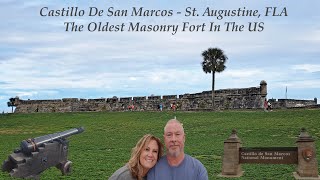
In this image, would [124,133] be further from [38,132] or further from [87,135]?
[38,132]

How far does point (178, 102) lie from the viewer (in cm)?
4722

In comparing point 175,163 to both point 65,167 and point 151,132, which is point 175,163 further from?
point 151,132

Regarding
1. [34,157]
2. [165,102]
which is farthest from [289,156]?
[165,102]

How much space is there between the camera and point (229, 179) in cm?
1225

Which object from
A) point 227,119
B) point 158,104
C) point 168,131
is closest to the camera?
point 168,131

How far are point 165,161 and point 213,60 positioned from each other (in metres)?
42.9

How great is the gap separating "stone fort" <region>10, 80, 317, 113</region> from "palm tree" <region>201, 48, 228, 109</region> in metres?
2.44

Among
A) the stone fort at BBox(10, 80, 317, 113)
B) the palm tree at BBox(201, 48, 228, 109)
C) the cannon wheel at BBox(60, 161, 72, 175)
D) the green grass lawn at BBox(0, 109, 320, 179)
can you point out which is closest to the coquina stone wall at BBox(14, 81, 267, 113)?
the stone fort at BBox(10, 80, 317, 113)

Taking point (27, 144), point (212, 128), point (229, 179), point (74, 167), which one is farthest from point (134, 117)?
point (27, 144)

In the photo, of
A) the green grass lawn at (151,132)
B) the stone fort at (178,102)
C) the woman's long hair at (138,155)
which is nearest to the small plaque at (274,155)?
the green grass lawn at (151,132)

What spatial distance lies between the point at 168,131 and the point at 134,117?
99.4 feet

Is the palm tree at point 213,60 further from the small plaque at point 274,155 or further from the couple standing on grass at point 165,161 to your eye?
the couple standing on grass at point 165,161

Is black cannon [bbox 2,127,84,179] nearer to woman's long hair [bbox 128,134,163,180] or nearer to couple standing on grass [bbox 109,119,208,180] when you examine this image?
couple standing on grass [bbox 109,119,208,180]

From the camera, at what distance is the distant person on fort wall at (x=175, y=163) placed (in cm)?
482
